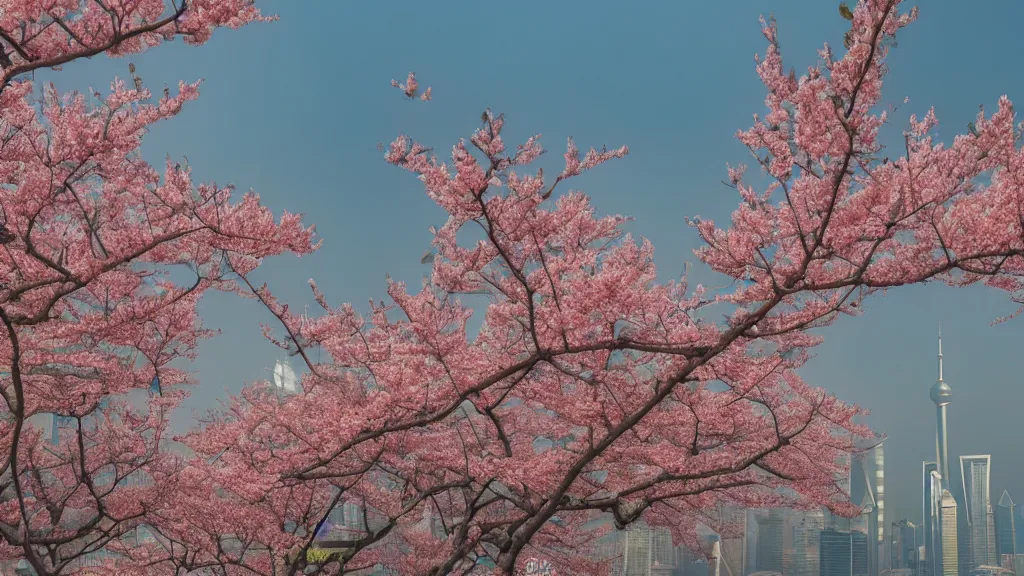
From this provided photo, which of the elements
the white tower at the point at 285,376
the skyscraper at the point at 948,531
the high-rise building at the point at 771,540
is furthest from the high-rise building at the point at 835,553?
the white tower at the point at 285,376

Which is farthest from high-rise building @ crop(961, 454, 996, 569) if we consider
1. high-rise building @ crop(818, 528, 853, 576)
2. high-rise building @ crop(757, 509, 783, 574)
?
high-rise building @ crop(757, 509, 783, 574)

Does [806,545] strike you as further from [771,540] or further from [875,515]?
[875,515]

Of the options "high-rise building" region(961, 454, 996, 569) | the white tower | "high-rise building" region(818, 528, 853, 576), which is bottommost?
"high-rise building" region(818, 528, 853, 576)

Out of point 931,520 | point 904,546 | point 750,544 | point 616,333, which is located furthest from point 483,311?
point 931,520

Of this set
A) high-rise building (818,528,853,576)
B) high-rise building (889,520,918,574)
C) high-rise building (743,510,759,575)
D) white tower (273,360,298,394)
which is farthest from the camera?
high-rise building (889,520,918,574)

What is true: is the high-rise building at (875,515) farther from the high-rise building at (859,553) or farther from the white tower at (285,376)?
the white tower at (285,376)

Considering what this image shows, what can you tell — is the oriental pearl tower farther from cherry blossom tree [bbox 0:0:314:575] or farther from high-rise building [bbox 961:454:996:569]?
cherry blossom tree [bbox 0:0:314:575]
